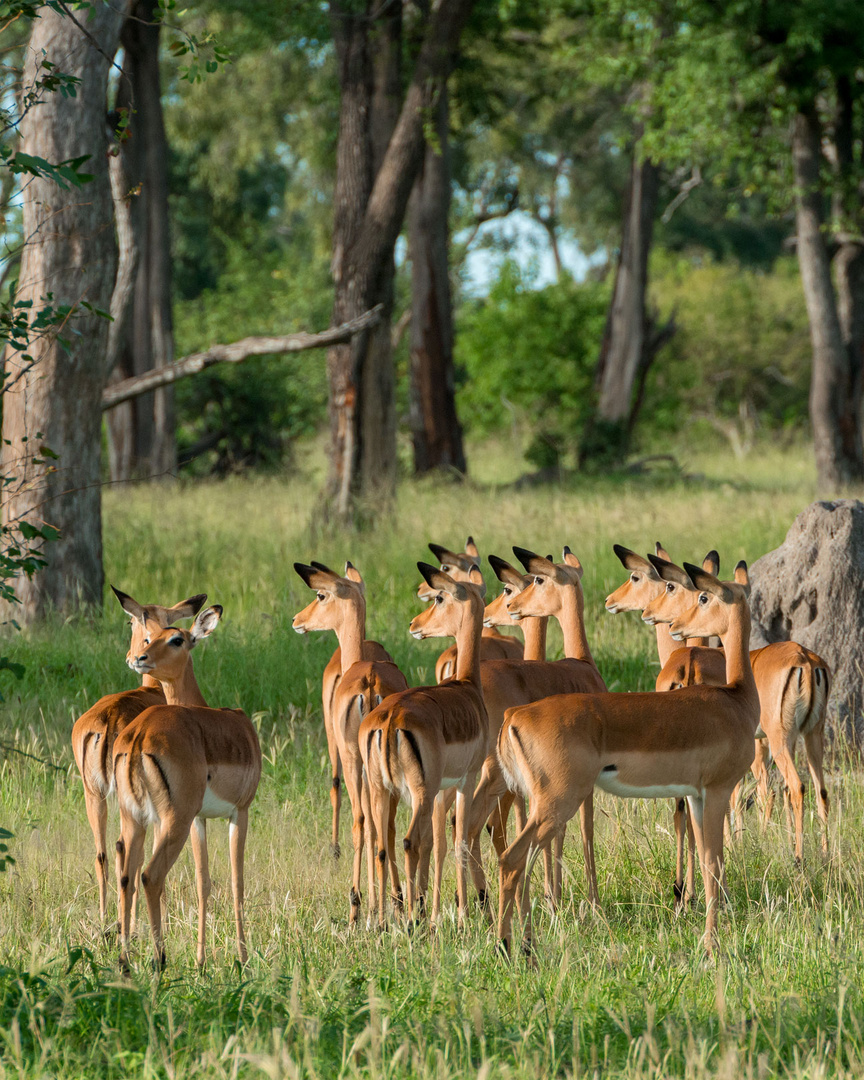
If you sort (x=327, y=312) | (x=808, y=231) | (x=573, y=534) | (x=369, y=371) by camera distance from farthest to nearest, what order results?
(x=327, y=312), (x=808, y=231), (x=369, y=371), (x=573, y=534)

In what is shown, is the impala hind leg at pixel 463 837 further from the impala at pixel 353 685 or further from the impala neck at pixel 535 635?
the impala neck at pixel 535 635

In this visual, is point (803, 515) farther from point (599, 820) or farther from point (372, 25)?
point (372, 25)

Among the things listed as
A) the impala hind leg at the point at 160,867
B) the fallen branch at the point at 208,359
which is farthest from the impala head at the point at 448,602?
the fallen branch at the point at 208,359

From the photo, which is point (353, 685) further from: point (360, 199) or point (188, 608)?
point (360, 199)

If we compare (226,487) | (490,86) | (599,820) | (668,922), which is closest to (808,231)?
(490,86)

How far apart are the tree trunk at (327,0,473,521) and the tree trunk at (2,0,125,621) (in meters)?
3.61

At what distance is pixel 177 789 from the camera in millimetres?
3895

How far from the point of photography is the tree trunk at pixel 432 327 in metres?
18.6

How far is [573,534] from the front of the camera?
11.8 meters

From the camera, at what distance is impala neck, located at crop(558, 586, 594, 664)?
5480 millimetres

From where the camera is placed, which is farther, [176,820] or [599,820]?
[599,820]

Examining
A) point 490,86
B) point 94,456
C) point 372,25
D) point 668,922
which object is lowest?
point 668,922

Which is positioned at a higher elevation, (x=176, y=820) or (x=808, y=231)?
(x=808, y=231)

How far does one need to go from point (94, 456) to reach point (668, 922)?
19.1 ft
